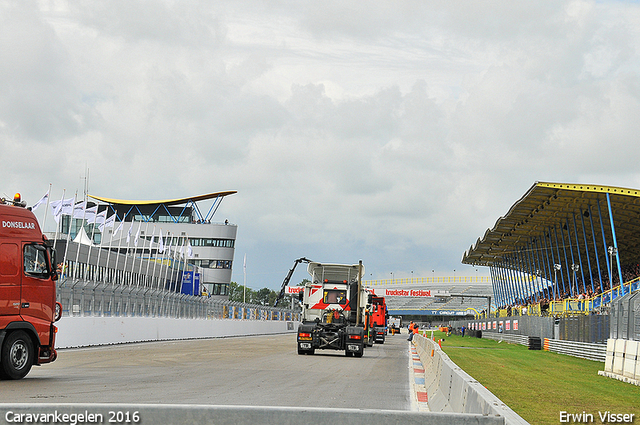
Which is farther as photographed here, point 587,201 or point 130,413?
point 587,201

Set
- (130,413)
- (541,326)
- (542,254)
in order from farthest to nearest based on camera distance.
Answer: (542,254) → (541,326) → (130,413)

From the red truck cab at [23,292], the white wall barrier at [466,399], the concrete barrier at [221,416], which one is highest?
the red truck cab at [23,292]

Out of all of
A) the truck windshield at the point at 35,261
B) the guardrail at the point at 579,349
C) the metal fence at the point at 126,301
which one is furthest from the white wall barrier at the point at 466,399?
the guardrail at the point at 579,349

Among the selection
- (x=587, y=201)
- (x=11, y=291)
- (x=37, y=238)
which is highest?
(x=587, y=201)

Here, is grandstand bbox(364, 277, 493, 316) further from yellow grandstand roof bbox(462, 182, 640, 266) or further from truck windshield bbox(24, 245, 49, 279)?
truck windshield bbox(24, 245, 49, 279)

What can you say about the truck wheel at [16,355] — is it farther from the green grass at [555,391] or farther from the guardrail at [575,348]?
the guardrail at [575,348]

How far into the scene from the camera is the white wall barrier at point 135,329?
93.6ft

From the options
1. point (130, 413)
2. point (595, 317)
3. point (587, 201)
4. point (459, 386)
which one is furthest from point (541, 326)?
point (130, 413)

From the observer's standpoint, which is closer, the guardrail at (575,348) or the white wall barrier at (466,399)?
the white wall barrier at (466,399)

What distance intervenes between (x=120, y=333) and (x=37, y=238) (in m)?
20.2

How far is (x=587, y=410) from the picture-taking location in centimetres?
1135

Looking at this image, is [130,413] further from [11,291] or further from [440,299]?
[440,299]

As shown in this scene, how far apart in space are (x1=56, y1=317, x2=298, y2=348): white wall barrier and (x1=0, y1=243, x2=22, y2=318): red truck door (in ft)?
46.1

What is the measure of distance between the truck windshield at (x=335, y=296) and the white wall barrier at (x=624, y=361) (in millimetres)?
11618
